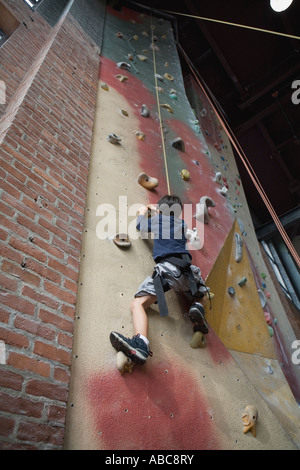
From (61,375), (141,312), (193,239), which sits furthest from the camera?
(193,239)

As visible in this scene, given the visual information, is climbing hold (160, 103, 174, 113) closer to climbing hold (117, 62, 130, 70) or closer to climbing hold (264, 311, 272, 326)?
climbing hold (117, 62, 130, 70)

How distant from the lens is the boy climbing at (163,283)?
5.10ft

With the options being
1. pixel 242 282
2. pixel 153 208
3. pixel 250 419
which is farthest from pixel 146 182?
pixel 250 419

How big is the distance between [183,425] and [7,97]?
3.02 metres

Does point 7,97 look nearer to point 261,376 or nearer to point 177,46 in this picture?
point 261,376

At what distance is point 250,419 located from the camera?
177 cm

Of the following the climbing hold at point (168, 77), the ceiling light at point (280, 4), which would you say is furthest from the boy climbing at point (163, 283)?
the climbing hold at point (168, 77)

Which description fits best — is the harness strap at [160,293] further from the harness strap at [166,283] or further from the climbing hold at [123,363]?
the climbing hold at [123,363]

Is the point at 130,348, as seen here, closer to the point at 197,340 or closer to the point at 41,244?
the point at 197,340

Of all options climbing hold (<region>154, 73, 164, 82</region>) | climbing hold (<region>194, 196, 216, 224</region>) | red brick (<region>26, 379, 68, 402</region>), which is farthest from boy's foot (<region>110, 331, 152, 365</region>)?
climbing hold (<region>154, 73, 164, 82</region>)

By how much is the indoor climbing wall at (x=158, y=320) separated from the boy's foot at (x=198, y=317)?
0.33ft

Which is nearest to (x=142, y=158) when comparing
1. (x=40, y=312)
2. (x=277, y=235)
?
(x=40, y=312)

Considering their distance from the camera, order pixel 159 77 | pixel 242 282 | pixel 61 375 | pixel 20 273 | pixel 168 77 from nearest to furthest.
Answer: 1. pixel 61 375
2. pixel 20 273
3. pixel 242 282
4. pixel 159 77
5. pixel 168 77

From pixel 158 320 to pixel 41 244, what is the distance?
85 centimetres
